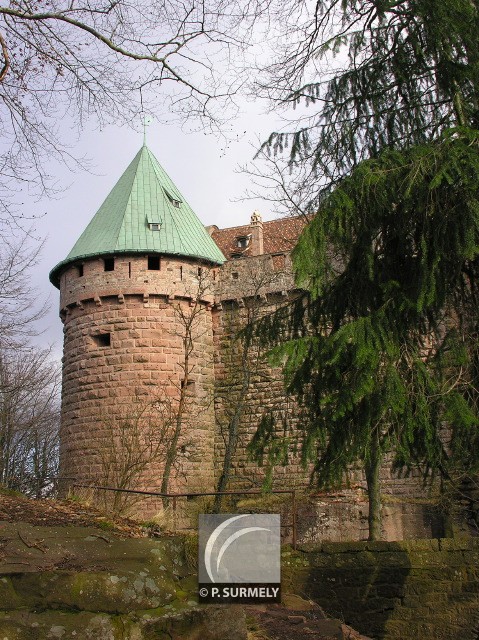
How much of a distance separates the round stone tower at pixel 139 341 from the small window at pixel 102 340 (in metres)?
0.02

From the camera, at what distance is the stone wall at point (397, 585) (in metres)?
7.50

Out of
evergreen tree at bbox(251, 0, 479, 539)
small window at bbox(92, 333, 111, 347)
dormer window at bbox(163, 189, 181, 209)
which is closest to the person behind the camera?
evergreen tree at bbox(251, 0, 479, 539)

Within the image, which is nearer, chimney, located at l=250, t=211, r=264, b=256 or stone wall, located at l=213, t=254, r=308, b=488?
stone wall, located at l=213, t=254, r=308, b=488

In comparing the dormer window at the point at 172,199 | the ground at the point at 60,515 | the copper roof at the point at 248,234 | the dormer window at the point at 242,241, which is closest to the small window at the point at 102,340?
the dormer window at the point at 172,199

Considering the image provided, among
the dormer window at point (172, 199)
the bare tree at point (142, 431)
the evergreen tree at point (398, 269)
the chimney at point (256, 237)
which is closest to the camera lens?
the evergreen tree at point (398, 269)

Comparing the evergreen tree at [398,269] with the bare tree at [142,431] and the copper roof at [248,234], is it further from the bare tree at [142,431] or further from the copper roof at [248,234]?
the copper roof at [248,234]

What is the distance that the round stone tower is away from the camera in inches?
653

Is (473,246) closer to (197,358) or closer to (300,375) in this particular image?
(300,375)

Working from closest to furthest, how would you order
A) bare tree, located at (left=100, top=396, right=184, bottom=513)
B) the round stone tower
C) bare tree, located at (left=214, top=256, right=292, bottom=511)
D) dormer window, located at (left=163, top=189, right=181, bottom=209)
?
bare tree, located at (left=100, top=396, right=184, bottom=513) → the round stone tower → bare tree, located at (left=214, top=256, right=292, bottom=511) → dormer window, located at (left=163, top=189, right=181, bottom=209)

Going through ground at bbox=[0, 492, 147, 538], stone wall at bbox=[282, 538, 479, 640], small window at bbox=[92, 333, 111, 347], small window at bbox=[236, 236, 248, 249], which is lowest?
stone wall at bbox=[282, 538, 479, 640]

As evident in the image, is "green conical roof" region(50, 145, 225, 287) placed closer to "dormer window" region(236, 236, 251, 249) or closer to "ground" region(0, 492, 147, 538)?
"dormer window" region(236, 236, 251, 249)

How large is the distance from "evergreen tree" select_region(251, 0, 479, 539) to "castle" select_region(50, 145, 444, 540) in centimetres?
953

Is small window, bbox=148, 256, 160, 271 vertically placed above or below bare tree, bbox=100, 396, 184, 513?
above

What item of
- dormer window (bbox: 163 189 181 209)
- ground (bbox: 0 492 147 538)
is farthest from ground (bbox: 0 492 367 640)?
dormer window (bbox: 163 189 181 209)
